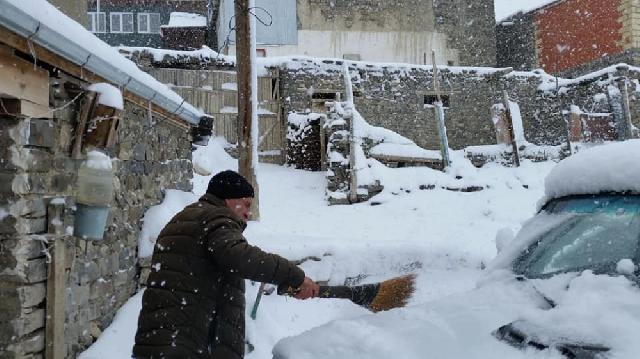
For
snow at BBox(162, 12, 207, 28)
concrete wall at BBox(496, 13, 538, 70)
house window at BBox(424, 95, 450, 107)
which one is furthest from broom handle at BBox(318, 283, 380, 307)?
snow at BBox(162, 12, 207, 28)

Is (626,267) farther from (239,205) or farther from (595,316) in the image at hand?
(239,205)

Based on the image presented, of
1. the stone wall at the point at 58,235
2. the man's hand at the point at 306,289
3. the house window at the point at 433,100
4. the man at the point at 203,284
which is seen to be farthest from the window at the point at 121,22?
the man's hand at the point at 306,289

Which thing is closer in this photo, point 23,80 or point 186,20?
point 23,80

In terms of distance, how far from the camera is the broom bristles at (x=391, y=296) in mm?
3473

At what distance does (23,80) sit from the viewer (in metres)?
3.16

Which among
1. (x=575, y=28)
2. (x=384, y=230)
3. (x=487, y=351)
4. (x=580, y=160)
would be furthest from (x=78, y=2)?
(x=575, y=28)

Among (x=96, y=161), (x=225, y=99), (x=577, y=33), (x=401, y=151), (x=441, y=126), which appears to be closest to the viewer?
(x=96, y=161)

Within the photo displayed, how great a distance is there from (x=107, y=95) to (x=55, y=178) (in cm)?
74

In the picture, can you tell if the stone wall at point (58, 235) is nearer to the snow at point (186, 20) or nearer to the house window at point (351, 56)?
the house window at point (351, 56)

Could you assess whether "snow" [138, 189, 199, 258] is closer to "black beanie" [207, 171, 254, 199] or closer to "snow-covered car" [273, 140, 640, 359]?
"black beanie" [207, 171, 254, 199]

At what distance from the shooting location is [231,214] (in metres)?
2.91

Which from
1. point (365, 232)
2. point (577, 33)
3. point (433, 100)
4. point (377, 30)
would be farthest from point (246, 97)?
point (577, 33)

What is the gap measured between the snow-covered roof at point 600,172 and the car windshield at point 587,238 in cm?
5

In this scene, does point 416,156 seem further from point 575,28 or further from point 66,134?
point 575,28
